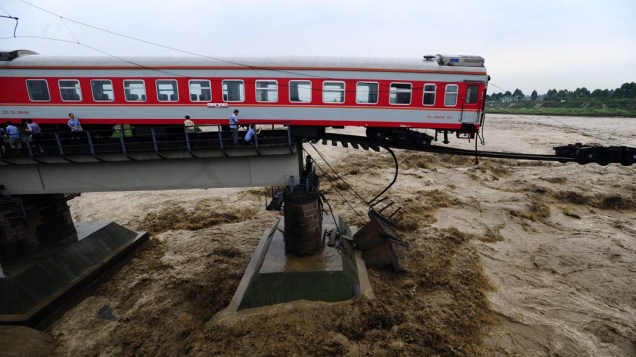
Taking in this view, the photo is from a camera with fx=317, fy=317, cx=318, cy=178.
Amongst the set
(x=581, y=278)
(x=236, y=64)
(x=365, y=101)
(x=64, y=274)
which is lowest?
(x=581, y=278)

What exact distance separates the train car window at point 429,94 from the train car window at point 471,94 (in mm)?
1267

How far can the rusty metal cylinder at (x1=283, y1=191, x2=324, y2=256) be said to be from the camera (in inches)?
503

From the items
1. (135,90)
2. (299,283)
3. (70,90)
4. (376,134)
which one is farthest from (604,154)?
(70,90)

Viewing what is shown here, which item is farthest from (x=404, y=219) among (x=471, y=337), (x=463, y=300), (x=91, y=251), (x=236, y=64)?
(x=91, y=251)

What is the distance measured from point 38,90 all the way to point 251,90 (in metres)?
8.61

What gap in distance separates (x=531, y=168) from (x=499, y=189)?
908 cm

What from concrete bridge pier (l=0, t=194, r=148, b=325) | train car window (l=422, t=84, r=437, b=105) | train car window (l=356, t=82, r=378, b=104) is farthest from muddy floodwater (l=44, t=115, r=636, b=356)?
train car window (l=422, t=84, r=437, b=105)

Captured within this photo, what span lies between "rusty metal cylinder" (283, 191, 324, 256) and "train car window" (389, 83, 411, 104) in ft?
16.0

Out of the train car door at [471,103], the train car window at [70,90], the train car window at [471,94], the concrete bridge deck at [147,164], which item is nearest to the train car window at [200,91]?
Answer: the concrete bridge deck at [147,164]

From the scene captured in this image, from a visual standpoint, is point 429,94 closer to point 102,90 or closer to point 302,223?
point 302,223

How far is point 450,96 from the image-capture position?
12.4 metres

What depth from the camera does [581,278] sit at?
1512 cm

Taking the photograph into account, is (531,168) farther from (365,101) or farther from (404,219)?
(365,101)

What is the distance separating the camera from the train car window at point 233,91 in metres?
12.6
